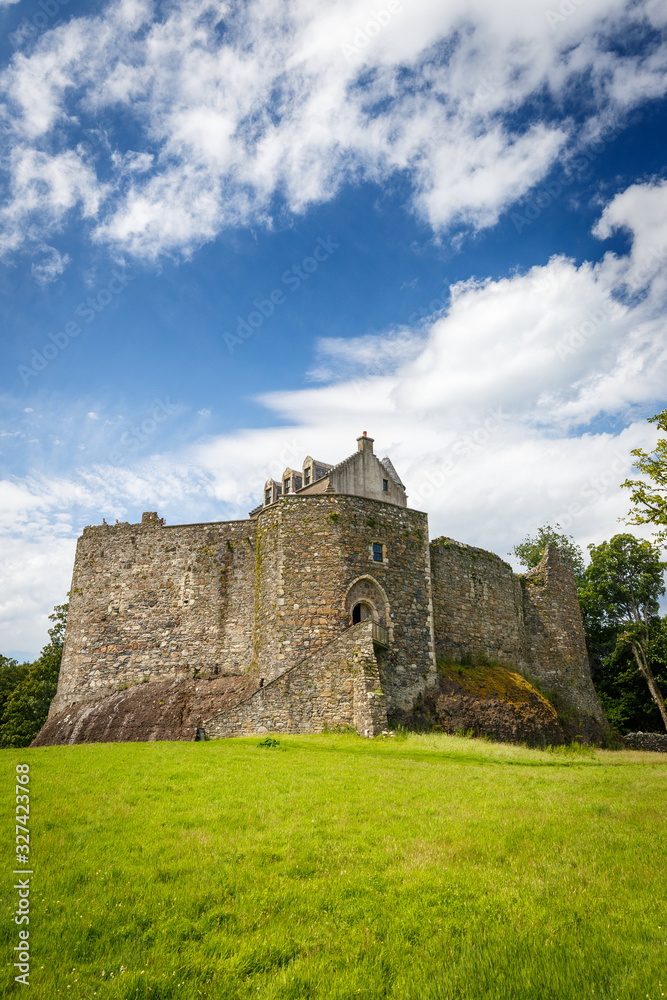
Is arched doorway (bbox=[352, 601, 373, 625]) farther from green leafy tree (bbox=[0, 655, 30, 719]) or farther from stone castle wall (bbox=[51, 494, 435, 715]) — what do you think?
green leafy tree (bbox=[0, 655, 30, 719])

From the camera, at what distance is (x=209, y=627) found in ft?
89.6

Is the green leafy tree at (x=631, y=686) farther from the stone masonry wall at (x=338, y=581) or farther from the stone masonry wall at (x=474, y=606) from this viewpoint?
the stone masonry wall at (x=338, y=581)

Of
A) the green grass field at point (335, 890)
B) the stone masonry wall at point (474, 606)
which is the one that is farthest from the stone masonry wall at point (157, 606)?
the green grass field at point (335, 890)

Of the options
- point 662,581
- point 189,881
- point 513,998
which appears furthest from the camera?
point 662,581

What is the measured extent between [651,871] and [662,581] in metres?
39.8

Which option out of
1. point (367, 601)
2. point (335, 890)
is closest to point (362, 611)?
point (367, 601)

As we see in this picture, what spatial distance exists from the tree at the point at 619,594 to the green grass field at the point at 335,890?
32946mm

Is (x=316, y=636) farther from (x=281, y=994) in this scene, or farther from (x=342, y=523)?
(x=281, y=994)

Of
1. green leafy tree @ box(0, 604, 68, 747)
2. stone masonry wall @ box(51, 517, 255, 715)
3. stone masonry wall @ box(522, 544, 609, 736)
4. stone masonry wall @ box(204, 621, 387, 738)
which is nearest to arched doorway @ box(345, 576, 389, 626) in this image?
stone masonry wall @ box(204, 621, 387, 738)

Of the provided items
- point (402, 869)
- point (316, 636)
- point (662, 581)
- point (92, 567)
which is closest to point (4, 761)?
point (402, 869)

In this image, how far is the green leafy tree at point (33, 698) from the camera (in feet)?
109

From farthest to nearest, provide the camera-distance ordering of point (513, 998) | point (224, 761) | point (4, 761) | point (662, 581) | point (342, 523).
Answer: point (662, 581) < point (342, 523) < point (224, 761) < point (4, 761) < point (513, 998)

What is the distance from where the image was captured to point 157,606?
93.5 ft

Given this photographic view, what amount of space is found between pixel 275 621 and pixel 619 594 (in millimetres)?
29261
